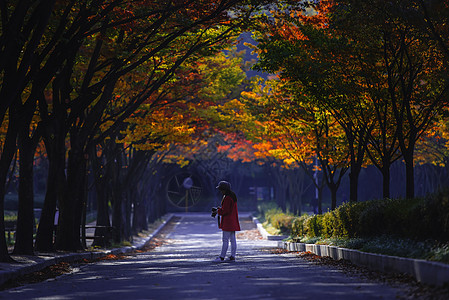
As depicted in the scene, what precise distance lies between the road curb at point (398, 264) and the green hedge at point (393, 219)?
670mm

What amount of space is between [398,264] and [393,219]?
9.32 feet

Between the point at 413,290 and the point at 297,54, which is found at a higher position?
the point at 297,54

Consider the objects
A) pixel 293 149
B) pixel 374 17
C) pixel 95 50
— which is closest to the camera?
pixel 374 17

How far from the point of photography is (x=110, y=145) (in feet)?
86.0

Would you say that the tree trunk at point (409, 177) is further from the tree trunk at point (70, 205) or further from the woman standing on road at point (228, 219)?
the tree trunk at point (70, 205)

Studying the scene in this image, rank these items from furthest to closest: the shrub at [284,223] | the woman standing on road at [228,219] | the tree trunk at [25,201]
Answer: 1. the shrub at [284,223]
2. the tree trunk at [25,201]
3. the woman standing on road at [228,219]

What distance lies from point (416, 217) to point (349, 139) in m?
11.2

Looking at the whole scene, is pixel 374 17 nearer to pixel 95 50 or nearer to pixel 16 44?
pixel 95 50

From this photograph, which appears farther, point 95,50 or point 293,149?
point 293,149

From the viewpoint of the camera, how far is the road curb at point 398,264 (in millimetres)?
8273

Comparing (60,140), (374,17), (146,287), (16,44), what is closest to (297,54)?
(374,17)

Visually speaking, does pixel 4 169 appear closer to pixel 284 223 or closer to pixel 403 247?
pixel 403 247

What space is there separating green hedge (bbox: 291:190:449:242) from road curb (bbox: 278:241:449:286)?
2.20ft

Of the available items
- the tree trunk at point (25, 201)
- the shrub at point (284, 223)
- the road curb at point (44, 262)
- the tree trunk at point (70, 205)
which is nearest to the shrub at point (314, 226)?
the road curb at point (44, 262)
